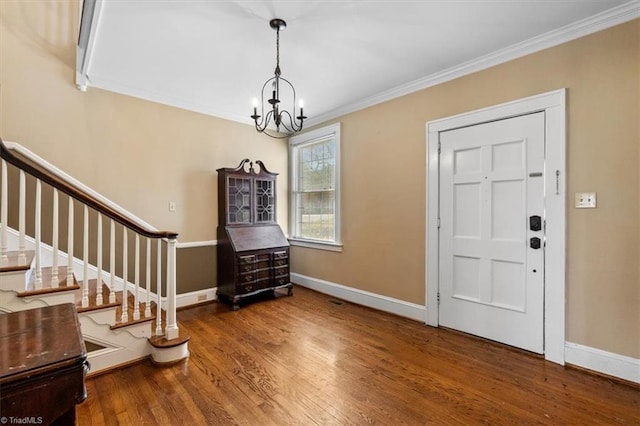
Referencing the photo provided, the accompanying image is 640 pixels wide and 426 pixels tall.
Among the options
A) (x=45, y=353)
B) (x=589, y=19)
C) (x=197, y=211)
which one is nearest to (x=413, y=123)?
(x=589, y=19)

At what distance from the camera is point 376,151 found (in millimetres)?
3557

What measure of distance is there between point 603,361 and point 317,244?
310 centimetres

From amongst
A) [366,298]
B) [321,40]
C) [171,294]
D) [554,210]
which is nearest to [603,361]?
[554,210]

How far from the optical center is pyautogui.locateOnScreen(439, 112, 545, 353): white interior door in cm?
242

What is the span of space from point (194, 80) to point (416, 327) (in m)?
3.50

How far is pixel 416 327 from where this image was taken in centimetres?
300

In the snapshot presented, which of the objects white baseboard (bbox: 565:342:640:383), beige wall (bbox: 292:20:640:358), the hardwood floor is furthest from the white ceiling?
Result: the hardwood floor

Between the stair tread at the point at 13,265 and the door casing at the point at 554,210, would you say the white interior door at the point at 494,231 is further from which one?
the stair tread at the point at 13,265

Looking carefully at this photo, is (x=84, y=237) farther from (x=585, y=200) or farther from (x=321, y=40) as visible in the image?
(x=585, y=200)

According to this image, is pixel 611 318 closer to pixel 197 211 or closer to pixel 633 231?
pixel 633 231

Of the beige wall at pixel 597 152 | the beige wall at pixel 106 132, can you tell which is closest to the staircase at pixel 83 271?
the beige wall at pixel 106 132

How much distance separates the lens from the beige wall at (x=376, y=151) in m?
2.06

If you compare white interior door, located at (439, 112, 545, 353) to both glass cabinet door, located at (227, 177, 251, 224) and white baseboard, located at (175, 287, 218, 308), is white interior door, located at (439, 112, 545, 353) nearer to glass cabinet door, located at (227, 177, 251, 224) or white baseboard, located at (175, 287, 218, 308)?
glass cabinet door, located at (227, 177, 251, 224)

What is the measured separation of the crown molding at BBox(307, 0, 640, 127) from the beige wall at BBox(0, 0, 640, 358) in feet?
0.19
